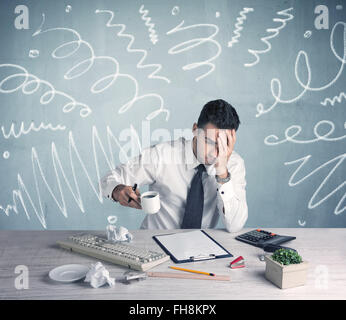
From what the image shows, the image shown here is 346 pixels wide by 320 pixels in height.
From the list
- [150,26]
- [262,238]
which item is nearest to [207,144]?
[262,238]

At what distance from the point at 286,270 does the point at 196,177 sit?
800mm

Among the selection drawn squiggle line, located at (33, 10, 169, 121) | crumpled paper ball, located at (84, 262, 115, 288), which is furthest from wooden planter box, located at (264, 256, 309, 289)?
drawn squiggle line, located at (33, 10, 169, 121)

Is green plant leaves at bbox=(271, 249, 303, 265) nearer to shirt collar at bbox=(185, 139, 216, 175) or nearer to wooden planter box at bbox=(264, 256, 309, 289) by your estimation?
wooden planter box at bbox=(264, 256, 309, 289)

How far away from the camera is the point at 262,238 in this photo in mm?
1371

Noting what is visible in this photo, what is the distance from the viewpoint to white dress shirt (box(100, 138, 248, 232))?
1.77 m

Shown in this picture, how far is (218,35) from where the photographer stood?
2.55m

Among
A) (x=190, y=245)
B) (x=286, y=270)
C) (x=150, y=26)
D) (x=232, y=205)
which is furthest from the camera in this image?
(x=150, y=26)

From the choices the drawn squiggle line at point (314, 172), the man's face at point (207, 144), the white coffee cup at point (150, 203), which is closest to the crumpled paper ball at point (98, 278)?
the white coffee cup at point (150, 203)

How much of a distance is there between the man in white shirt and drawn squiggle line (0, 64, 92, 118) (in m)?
0.93

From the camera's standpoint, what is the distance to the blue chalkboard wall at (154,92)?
2531mm

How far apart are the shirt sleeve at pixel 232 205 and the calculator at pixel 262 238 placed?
0.24 feet

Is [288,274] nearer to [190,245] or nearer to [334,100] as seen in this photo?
[190,245]

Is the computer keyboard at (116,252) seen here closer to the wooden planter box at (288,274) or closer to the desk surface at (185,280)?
the desk surface at (185,280)
